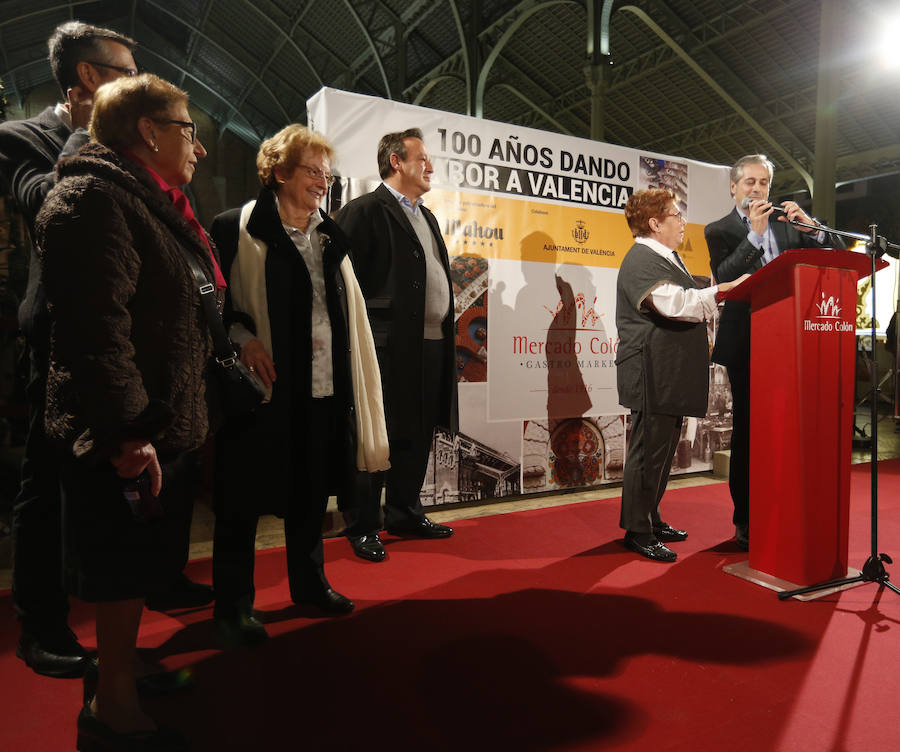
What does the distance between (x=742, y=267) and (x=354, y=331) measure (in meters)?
1.77

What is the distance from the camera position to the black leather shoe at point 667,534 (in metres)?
2.94

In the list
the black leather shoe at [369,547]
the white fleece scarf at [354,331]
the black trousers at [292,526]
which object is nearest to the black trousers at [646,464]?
the black leather shoe at [369,547]

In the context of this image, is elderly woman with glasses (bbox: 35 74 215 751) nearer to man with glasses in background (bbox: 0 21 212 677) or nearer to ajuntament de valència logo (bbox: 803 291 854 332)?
man with glasses in background (bbox: 0 21 212 677)

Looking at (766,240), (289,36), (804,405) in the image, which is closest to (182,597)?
(804,405)

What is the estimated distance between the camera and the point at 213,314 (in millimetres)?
1367

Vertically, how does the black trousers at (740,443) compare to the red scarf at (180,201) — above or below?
below

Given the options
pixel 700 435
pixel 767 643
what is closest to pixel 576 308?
pixel 700 435

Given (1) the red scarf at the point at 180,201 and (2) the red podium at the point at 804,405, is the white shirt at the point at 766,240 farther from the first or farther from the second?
(1) the red scarf at the point at 180,201

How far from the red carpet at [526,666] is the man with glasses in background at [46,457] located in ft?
0.31

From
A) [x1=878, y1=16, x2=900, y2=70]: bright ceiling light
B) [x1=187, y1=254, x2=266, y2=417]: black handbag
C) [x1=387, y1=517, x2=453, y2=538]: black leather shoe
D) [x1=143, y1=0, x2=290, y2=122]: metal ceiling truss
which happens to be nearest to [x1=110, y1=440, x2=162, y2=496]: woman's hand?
[x1=187, y1=254, x2=266, y2=417]: black handbag

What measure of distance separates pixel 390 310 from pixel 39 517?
147cm

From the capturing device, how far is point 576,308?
380cm

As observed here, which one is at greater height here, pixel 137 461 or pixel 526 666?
pixel 137 461

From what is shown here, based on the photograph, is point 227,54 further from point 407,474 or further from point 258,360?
point 258,360
